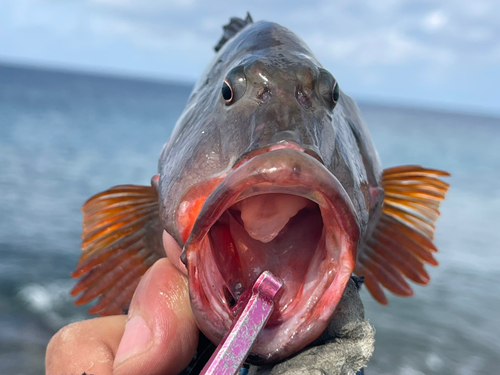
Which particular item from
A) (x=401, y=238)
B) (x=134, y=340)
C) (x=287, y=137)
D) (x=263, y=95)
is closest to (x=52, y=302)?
(x=134, y=340)

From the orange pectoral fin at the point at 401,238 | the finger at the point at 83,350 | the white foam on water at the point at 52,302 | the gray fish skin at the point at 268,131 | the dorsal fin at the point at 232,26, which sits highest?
the dorsal fin at the point at 232,26

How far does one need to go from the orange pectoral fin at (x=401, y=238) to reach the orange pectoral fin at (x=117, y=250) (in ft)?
3.98

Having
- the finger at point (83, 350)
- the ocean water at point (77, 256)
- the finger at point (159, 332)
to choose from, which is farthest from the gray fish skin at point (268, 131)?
the ocean water at point (77, 256)

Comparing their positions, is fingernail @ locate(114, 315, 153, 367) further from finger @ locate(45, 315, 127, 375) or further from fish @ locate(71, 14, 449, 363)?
fish @ locate(71, 14, 449, 363)

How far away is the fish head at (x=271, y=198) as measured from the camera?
1095mm

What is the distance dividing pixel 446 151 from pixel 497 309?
33.2m

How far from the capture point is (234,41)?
222cm

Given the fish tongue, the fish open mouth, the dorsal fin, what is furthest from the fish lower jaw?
the dorsal fin

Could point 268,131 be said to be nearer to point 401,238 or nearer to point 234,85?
point 234,85

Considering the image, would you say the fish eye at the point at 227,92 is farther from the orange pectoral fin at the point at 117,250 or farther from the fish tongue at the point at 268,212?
the orange pectoral fin at the point at 117,250

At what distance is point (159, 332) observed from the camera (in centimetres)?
159

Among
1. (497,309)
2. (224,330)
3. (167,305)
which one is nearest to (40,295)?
(167,305)

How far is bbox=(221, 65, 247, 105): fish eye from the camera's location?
1.52m

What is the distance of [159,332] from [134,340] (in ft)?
0.34
